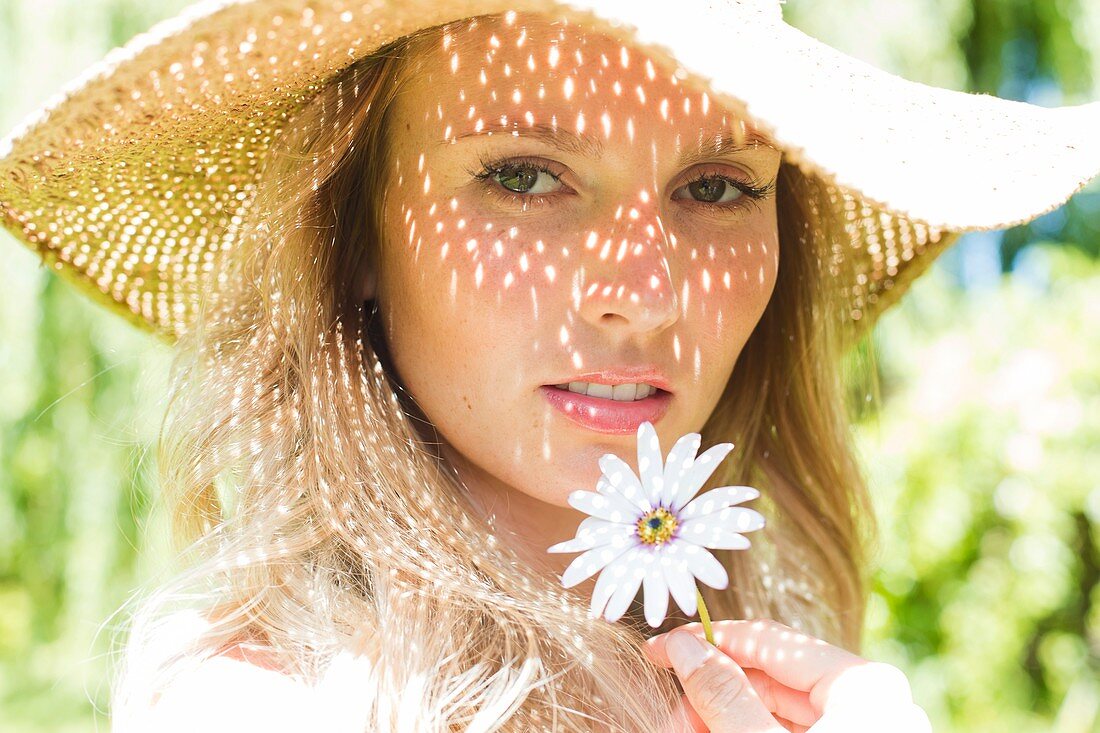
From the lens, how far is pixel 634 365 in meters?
1.14

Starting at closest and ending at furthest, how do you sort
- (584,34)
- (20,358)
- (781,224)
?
1. (584,34)
2. (781,224)
3. (20,358)

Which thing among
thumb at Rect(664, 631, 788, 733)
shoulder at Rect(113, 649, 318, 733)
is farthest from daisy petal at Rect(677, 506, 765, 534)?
shoulder at Rect(113, 649, 318, 733)

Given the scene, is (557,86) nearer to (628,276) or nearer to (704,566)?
(628,276)

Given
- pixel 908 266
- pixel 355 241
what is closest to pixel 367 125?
pixel 355 241

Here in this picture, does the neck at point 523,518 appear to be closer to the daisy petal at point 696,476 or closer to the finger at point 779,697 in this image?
the finger at point 779,697

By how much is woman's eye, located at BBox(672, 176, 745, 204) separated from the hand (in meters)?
0.52

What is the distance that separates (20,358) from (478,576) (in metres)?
1.90

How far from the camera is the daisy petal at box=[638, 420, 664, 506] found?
0.89 metres

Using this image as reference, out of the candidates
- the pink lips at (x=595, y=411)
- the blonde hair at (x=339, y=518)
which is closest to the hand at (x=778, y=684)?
the blonde hair at (x=339, y=518)

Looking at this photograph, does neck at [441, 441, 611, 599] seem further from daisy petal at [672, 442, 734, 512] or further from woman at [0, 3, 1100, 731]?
daisy petal at [672, 442, 734, 512]

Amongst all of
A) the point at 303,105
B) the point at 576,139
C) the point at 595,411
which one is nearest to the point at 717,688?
the point at 595,411

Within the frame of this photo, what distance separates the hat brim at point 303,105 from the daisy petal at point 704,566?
0.35m

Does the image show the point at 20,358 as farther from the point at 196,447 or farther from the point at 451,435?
Answer: the point at 451,435

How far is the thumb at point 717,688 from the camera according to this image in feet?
2.97
